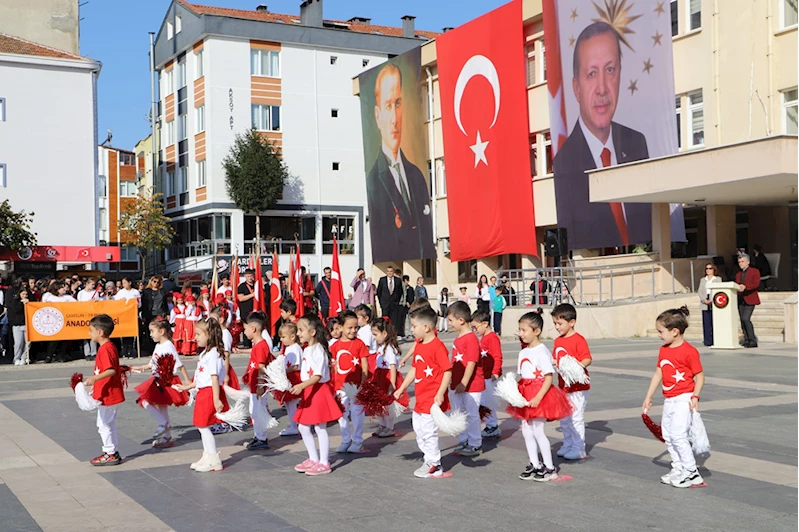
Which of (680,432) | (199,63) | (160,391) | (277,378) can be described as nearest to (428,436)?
(277,378)

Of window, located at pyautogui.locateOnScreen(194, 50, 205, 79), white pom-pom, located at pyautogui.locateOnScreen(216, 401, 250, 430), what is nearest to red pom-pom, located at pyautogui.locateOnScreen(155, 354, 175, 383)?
white pom-pom, located at pyautogui.locateOnScreen(216, 401, 250, 430)

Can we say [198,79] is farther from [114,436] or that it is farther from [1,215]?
[114,436]

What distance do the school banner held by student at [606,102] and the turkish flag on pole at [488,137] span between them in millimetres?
2453

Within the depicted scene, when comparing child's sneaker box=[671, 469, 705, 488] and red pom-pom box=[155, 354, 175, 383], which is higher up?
red pom-pom box=[155, 354, 175, 383]

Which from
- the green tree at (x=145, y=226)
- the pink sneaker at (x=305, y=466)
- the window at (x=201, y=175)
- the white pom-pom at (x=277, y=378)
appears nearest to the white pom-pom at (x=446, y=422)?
the pink sneaker at (x=305, y=466)

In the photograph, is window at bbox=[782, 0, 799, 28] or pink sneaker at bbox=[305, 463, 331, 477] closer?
pink sneaker at bbox=[305, 463, 331, 477]

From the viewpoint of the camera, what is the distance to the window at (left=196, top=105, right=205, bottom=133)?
54.3 m

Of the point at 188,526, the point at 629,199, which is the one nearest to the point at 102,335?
the point at 188,526

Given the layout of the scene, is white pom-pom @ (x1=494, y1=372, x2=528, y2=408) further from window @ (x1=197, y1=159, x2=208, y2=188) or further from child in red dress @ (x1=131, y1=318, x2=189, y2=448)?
window @ (x1=197, y1=159, x2=208, y2=188)

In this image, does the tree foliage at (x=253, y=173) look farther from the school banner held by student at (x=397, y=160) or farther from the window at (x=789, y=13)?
the window at (x=789, y=13)

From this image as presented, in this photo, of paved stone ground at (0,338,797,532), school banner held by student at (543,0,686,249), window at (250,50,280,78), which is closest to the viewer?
paved stone ground at (0,338,797,532)

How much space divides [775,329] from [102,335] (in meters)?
18.5

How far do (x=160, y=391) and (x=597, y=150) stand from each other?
78.0 ft

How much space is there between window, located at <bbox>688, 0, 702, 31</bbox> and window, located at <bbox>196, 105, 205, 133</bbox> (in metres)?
31.6
